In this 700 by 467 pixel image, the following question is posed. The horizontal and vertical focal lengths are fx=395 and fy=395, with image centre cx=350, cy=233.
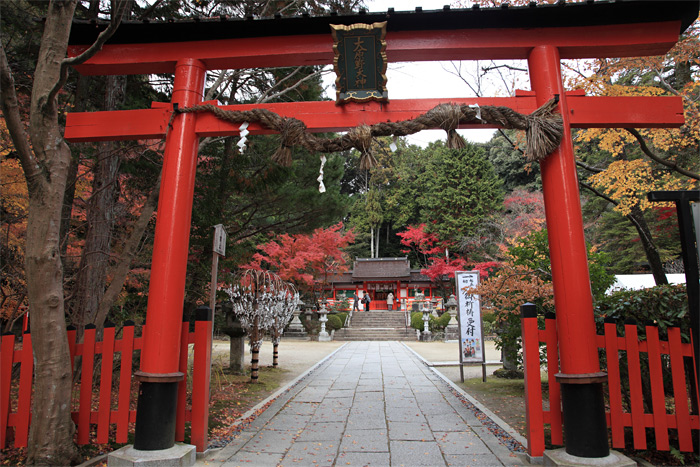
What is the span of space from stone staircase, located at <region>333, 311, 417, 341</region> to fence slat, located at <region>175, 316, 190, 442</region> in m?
17.9

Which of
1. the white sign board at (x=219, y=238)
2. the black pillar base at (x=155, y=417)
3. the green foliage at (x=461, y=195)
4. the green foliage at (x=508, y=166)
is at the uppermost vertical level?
the green foliage at (x=508, y=166)

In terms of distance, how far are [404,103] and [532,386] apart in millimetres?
2744

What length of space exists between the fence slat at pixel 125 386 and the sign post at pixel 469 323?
578cm

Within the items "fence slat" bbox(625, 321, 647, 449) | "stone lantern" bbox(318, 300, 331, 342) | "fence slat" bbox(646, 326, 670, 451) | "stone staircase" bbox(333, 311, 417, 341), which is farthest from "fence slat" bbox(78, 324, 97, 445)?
"stone staircase" bbox(333, 311, 417, 341)

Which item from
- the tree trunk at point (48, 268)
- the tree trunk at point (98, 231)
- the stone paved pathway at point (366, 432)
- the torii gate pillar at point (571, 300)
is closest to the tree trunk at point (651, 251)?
the stone paved pathway at point (366, 432)

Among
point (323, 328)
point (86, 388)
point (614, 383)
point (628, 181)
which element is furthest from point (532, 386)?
point (323, 328)

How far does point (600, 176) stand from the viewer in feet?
24.6

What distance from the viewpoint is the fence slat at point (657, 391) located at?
3074 millimetres

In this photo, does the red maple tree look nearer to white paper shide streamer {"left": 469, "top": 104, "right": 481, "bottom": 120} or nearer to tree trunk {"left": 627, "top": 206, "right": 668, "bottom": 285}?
tree trunk {"left": 627, "top": 206, "right": 668, "bottom": 285}

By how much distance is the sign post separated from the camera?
25.1 feet

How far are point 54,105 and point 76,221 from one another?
5.48 m

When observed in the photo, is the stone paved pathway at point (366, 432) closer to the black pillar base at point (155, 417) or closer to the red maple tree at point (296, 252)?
the black pillar base at point (155, 417)

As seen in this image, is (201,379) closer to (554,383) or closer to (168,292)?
(168,292)

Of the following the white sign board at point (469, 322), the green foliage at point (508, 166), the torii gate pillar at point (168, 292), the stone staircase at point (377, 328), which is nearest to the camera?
the torii gate pillar at point (168, 292)
